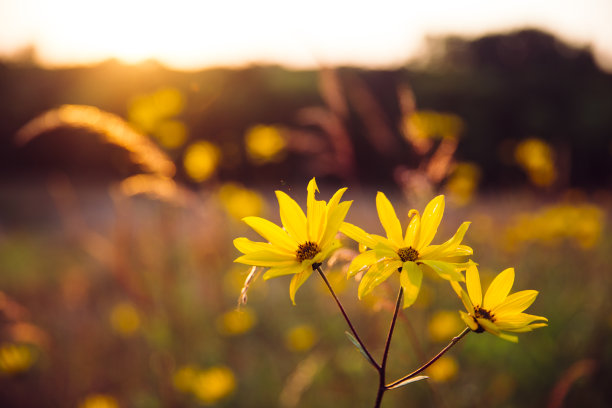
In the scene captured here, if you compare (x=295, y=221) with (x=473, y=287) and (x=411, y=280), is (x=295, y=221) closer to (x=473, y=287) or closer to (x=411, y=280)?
(x=411, y=280)

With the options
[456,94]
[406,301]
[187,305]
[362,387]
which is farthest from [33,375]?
[456,94]

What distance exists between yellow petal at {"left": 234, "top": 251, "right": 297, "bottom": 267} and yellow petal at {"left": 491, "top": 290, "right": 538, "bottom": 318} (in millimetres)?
375

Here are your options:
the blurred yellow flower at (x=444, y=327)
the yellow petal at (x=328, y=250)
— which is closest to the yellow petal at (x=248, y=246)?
the yellow petal at (x=328, y=250)

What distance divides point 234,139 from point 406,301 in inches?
347

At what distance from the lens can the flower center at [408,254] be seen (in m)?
0.74

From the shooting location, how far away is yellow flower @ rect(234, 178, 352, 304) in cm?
69

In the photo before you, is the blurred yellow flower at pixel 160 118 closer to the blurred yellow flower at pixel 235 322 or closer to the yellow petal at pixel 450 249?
the blurred yellow flower at pixel 235 322

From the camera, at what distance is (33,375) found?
125 inches

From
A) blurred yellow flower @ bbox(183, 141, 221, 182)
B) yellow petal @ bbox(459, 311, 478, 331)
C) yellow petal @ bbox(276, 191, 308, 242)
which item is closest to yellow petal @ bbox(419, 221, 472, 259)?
yellow petal @ bbox(459, 311, 478, 331)

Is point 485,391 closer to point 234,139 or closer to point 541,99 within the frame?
point 234,139

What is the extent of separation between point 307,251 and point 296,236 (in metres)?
0.04

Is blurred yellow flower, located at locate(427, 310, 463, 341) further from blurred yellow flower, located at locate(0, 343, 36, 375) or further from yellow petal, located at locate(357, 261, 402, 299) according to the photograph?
blurred yellow flower, located at locate(0, 343, 36, 375)

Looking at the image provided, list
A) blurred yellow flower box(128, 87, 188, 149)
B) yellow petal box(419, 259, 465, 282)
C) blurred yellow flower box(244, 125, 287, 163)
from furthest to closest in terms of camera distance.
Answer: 1. blurred yellow flower box(244, 125, 287, 163)
2. blurred yellow flower box(128, 87, 188, 149)
3. yellow petal box(419, 259, 465, 282)

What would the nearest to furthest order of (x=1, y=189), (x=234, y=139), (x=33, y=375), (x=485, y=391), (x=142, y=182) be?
(x=142, y=182) → (x=485, y=391) → (x=33, y=375) → (x=1, y=189) → (x=234, y=139)
